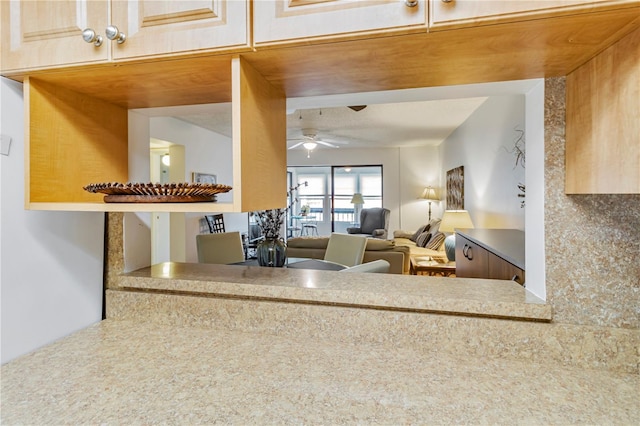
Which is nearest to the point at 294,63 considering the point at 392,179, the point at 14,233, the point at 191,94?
the point at 191,94

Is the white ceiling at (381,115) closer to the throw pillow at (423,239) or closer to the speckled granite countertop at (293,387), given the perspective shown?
the speckled granite countertop at (293,387)

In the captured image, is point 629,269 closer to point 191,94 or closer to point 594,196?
point 594,196

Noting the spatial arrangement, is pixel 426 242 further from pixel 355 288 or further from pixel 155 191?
pixel 155 191

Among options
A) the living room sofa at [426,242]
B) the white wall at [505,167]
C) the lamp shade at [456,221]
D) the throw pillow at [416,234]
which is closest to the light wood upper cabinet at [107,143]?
the white wall at [505,167]

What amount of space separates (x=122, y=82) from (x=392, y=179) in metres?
7.04

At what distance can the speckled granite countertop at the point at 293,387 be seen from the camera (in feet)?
2.10

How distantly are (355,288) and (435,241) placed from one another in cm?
437

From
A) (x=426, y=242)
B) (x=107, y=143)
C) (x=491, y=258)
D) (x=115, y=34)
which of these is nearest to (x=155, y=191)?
(x=115, y=34)

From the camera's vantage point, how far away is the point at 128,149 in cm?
112

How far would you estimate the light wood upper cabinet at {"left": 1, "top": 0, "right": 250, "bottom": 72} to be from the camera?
0.64 meters

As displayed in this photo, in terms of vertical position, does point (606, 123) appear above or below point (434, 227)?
above

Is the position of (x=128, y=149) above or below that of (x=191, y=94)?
below

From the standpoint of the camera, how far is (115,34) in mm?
663

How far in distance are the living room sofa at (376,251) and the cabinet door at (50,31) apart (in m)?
3.42
